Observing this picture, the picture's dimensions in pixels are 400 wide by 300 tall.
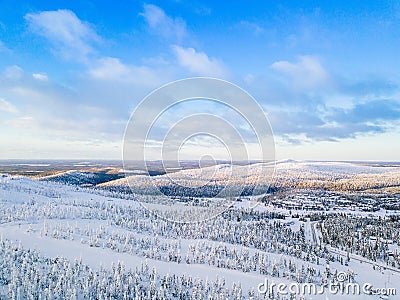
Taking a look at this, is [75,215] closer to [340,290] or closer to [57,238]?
[57,238]

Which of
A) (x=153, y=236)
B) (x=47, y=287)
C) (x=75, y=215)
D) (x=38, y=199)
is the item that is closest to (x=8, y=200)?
(x=38, y=199)

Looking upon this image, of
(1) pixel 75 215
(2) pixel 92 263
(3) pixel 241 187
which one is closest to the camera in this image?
(2) pixel 92 263

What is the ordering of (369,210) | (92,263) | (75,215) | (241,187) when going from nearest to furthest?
(92,263)
(75,215)
(369,210)
(241,187)

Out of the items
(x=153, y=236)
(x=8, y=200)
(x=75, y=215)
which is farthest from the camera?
(x=8, y=200)

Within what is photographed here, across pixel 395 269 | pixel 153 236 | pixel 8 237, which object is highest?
pixel 8 237

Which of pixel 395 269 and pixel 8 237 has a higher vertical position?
pixel 8 237

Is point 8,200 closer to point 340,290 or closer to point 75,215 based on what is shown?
point 75,215

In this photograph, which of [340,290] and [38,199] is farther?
[38,199]

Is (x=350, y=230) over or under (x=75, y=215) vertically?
under

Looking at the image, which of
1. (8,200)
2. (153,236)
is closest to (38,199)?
(8,200)
